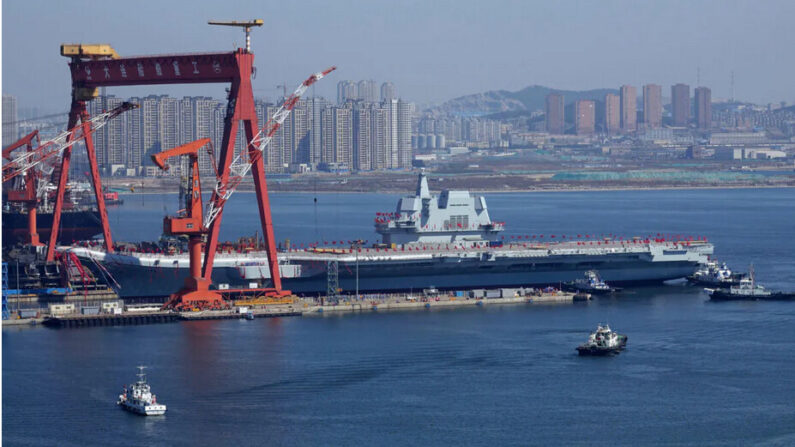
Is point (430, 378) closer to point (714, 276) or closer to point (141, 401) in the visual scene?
point (141, 401)

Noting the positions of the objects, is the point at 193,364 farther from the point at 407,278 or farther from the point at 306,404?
the point at 407,278

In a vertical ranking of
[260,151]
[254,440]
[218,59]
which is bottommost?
[254,440]

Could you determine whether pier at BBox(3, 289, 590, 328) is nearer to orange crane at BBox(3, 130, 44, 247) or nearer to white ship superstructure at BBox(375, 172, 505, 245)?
white ship superstructure at BBox(375, 172, 505, 245)

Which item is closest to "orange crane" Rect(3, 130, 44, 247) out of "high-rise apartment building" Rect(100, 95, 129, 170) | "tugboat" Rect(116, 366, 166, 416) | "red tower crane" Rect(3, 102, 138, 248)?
"red tower crane" Rect(3, 102, 138, 248)

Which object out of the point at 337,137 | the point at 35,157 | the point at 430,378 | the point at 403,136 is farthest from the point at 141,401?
the point at 403,136

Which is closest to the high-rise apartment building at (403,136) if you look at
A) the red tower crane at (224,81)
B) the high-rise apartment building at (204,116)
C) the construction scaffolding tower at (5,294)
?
the high-rise apartment building at (204,116)

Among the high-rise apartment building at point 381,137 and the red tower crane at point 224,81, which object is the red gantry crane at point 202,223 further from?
the high-rise apartment building at point 381,137

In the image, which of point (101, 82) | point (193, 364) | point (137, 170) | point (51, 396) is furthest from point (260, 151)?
point (137, 170)
